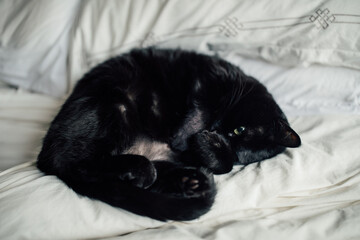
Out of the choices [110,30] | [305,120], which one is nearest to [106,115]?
[110,30]

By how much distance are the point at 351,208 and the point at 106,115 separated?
86 cm

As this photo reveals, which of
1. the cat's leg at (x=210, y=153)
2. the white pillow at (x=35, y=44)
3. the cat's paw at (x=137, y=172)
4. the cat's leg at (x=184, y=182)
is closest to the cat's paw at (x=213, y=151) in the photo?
the cat's leg at (x=210, y=153)

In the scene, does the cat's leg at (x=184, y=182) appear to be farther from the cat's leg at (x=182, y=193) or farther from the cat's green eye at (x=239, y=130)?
the cat's green eye at (x=239, y=130)

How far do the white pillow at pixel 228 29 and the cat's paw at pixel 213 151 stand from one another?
18.4 inches

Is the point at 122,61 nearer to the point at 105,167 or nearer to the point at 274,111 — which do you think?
the point at 105,167

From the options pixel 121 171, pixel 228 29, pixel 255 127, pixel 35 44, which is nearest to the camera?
pixel 121 171

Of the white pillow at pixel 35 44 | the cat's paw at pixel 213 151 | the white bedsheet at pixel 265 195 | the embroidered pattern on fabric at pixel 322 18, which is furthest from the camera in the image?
the white pillow at pixel 35 44

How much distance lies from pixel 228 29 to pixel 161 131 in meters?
0.57

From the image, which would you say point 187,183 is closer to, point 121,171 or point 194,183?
point 194,183

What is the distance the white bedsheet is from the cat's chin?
4cm

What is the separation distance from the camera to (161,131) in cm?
114

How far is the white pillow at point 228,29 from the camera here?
1124 millimetres

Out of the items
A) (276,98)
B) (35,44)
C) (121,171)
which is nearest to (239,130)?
(276,98)

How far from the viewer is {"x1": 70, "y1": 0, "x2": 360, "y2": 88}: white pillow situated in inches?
A: 44.3
